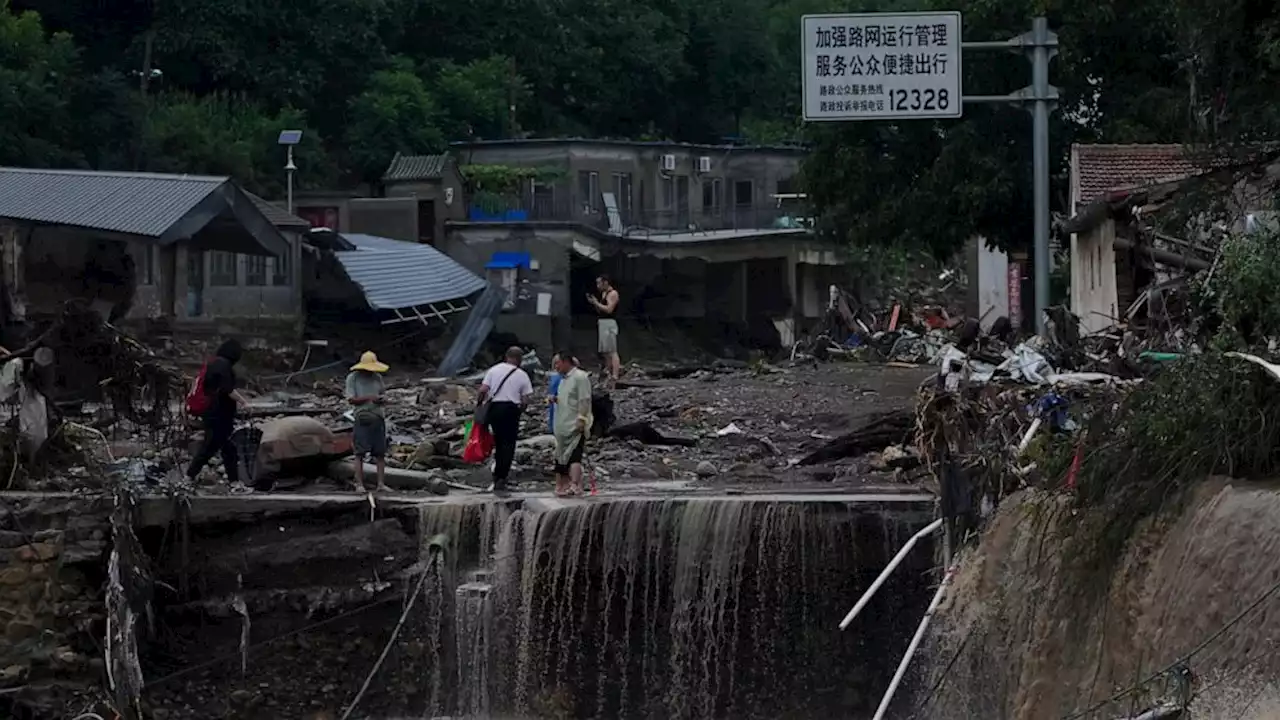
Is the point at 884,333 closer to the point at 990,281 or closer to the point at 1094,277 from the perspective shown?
the point at 990,281

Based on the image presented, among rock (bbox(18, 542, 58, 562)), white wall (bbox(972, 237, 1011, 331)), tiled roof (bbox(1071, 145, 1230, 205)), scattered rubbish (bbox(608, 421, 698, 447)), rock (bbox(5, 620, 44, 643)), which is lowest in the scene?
rock (bbox(5, 620, 44, 643))

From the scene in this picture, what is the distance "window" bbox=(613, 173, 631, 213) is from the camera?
46031 millimetres

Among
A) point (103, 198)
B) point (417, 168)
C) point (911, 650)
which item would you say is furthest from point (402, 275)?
point (911, 650)

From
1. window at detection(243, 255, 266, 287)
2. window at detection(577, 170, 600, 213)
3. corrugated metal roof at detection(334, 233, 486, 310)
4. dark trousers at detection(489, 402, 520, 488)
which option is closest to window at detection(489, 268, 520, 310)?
window at detection(577, 170, 600, 213)

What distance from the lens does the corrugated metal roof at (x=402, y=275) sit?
34344 mm

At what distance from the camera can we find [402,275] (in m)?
35.6

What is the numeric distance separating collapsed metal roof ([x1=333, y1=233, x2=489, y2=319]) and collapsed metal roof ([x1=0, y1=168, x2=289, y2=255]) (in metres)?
3.74

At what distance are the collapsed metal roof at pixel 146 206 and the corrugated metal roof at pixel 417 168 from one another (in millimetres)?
13024

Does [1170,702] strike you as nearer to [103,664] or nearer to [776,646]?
[776,646]

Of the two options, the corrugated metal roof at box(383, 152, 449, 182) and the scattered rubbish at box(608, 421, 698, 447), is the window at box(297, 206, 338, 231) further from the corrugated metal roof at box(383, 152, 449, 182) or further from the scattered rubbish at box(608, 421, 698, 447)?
the scattered rubbish at box(608, 421, 698, 447)

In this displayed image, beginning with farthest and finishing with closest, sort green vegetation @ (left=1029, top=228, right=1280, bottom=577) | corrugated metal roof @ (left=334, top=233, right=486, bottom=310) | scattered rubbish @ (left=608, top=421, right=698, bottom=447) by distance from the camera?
corrugated metal roof @ (left=334, top=233, right=486, bottom=310) < scattered rubbish @ (left=608, top=421, right=698, bottom=447) < green vegetation @ (left=1029, top=228, right=1280, bottom=577)

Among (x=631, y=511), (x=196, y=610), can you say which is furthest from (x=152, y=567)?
(x=631, y=511)

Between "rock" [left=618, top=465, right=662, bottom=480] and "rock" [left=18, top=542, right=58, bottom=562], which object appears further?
"rock" [left=618, top=465, right=662, bottom=480]

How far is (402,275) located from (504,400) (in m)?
18.9
